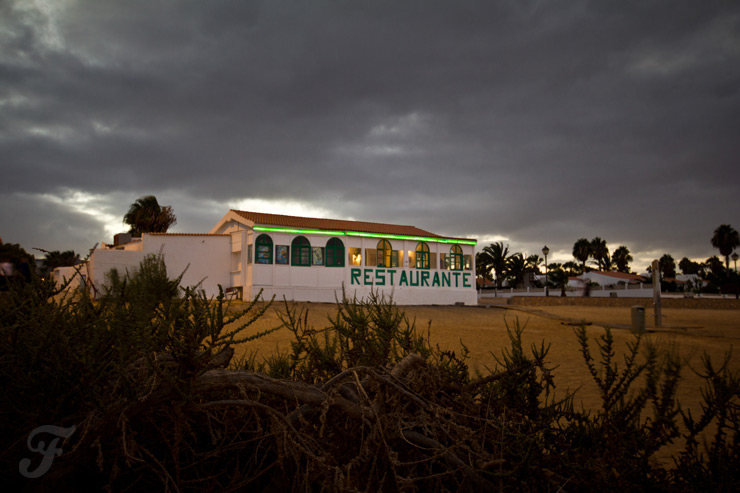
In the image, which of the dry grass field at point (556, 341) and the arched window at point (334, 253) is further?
the arched window at point (334, 253)

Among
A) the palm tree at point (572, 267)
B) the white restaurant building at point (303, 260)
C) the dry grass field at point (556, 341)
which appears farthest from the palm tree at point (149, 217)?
the palm tree at point (572, 267)

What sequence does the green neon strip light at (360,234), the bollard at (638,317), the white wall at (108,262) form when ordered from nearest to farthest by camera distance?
the bollard at (638,317) → the white wall at (108,262) → the green neon strip light at (360,234)

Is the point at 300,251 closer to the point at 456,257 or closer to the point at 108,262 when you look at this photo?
the point at 108,262

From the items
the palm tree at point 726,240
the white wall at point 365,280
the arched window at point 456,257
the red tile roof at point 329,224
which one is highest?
the palm tree at point 726,240

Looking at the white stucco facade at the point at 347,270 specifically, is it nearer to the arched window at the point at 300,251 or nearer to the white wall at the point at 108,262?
the arched window at the point at 300,251

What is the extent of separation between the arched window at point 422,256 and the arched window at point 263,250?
8.61m

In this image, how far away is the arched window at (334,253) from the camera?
79.9ft

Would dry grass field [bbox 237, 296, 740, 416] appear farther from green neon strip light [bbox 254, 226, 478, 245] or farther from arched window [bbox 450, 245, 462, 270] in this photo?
arched window [bbox 450, 245, 462, 270]

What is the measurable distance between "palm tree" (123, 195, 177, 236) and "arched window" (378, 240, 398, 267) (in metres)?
25.6

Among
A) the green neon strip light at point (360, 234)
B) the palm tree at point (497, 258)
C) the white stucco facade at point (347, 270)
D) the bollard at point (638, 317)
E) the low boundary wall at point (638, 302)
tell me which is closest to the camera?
the bollard at point (638, 317)

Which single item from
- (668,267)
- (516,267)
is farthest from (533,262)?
(668,267)

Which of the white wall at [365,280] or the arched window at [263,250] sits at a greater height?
the arched window at [263,250]

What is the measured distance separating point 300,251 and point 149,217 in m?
24.7

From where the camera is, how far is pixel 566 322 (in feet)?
63.6
